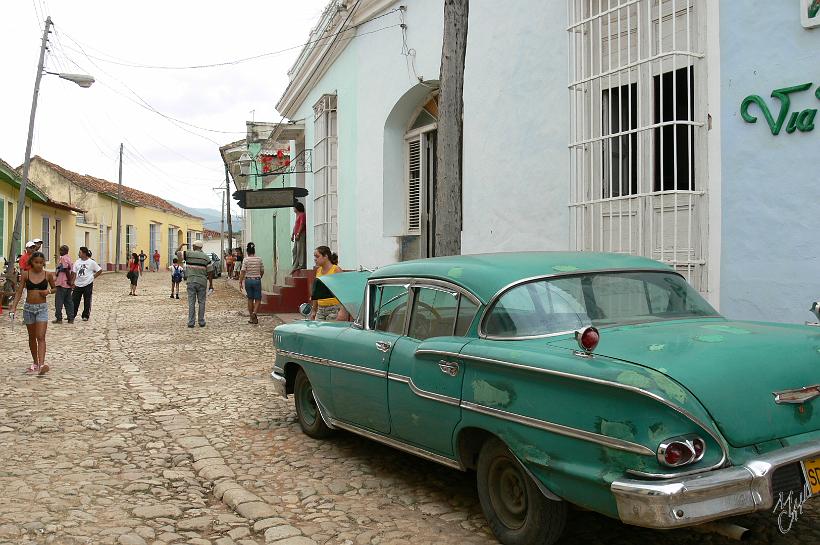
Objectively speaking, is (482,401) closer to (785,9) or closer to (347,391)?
(347,391)

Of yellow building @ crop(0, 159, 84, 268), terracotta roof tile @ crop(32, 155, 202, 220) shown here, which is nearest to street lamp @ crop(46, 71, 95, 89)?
yellow building @ crop(0, 159, 84, 268)

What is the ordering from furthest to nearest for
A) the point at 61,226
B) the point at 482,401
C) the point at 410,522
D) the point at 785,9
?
the point at 61,226 → the point at 785,9 → the point at 410,522 → the point at 482,401

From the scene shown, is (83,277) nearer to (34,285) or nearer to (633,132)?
(34,285)

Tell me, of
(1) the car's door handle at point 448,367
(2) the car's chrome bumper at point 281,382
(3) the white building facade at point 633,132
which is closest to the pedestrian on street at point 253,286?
(3) the white building facade at point 633,132

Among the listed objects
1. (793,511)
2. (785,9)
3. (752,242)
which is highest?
(785,9)

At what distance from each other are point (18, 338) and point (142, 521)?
9.29 meters

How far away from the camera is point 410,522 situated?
3.99 meters

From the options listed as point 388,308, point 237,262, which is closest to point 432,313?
point 388,308

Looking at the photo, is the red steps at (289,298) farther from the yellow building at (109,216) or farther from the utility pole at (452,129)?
the yellow building at (109,216)

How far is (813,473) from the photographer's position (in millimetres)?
3000

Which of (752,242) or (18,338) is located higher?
(752,242)

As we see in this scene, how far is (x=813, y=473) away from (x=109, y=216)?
43.7 m

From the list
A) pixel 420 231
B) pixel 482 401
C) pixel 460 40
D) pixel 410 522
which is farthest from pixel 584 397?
pixel 420 231

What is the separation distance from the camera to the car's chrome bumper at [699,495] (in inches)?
108
